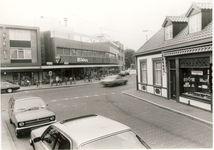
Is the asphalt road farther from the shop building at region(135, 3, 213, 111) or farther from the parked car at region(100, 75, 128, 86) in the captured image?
the parked car at region(100, 75, 128, 86)

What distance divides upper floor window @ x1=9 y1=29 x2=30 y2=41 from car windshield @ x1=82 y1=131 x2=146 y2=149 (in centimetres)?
2962

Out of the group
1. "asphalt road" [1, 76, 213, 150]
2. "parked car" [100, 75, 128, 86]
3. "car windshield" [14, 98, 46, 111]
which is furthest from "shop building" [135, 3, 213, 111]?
"parked car" [100, 75, 128, 86]

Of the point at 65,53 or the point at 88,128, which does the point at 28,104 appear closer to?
the point at 88,128

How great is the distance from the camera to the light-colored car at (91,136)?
11.1 feet

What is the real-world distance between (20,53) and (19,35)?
2.82 m

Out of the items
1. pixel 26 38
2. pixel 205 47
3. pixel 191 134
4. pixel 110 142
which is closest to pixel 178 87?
pixel 205 47

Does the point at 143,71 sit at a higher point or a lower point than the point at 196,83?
higher

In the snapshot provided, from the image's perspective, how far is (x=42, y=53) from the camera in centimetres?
3450

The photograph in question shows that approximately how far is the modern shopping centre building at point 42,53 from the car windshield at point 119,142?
25782 mm

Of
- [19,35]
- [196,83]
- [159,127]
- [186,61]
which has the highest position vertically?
[19,35]

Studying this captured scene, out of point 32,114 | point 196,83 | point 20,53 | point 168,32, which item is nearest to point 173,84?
point 196,83

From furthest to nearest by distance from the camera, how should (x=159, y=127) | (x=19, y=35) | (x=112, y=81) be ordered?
(x=19, y=35), (x=112, y=81), (x=159, y=127)

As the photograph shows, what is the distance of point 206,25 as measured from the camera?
10672 millimetres

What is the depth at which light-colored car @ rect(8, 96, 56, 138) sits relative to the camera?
23.6 ft
